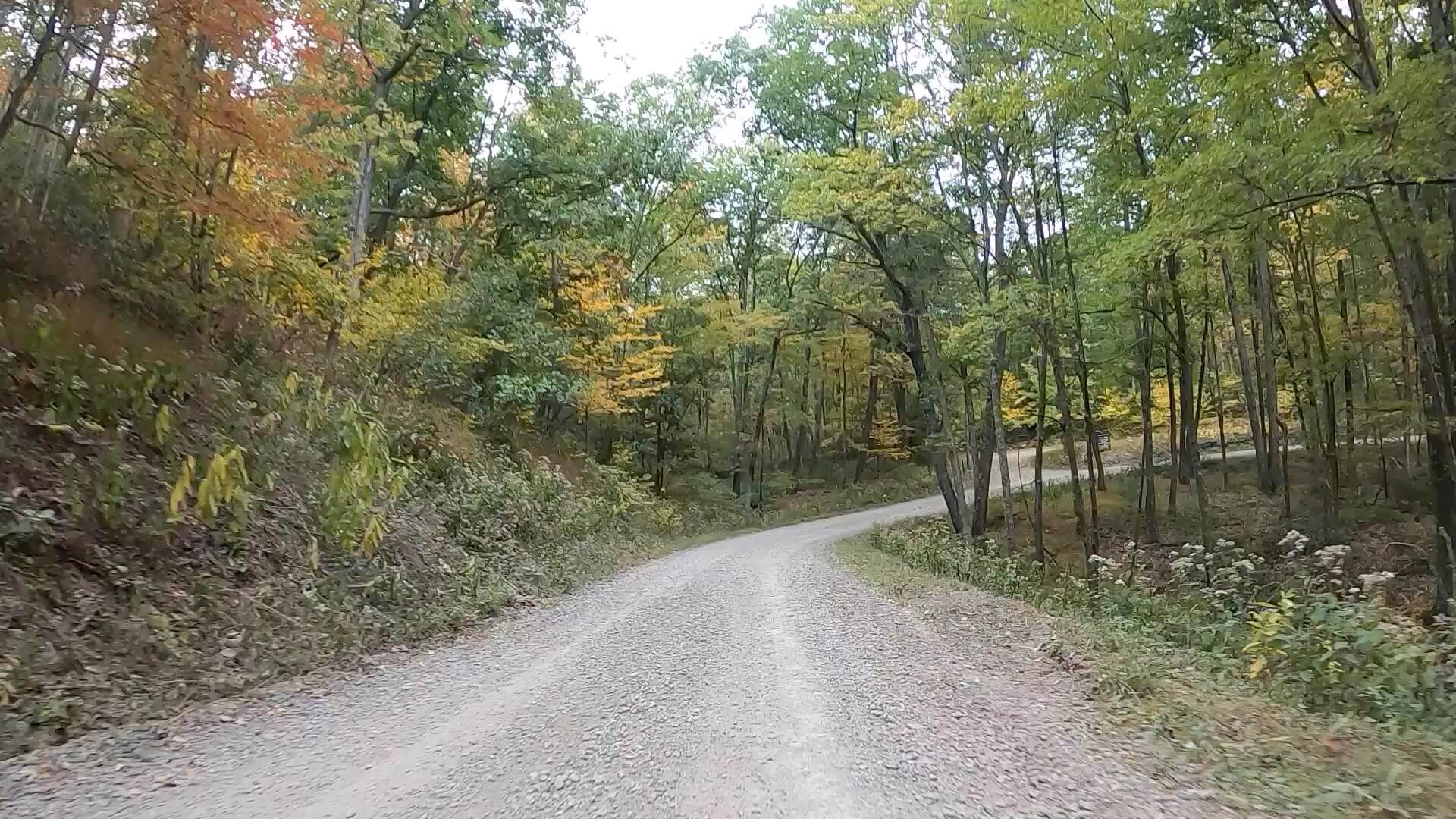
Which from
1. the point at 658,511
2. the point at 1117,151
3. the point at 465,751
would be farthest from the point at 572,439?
the point at 465,751

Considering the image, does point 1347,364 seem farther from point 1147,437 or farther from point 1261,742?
point 1261,742

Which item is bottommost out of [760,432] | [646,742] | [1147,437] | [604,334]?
[646,742]

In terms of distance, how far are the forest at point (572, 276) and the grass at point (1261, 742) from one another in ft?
3.28

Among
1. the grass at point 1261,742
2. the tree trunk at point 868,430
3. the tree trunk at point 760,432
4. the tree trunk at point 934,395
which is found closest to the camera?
the grass at point 1261,742

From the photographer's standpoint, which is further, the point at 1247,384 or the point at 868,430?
the point at 868,430

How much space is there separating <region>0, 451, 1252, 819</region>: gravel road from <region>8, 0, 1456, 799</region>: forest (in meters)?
0.91

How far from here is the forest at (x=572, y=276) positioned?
7.46m

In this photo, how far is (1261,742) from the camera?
180 inches

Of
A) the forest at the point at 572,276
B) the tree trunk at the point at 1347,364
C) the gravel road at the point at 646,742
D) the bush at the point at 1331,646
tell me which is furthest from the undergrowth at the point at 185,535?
the tree trunk at the point at 1347,364

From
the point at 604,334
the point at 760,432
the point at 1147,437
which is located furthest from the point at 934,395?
the point at 760,432

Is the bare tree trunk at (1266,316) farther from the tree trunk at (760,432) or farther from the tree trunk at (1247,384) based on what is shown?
the tree trunk at (760,432)

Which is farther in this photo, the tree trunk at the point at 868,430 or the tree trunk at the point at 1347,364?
the tree trunk at the point at 868,430

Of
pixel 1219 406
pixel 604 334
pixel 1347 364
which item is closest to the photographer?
pixel 1347 364

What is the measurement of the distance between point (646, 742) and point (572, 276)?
1680cm
